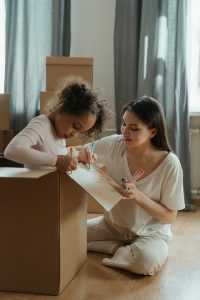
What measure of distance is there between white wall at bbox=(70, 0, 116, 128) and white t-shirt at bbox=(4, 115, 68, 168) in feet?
5.05

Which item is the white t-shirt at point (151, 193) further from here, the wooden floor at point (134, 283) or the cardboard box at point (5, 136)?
the cardboard box at point (5, 136)

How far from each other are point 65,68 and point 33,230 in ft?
5.08

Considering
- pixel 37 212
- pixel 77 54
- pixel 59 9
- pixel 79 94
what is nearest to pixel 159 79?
pixel 77 54

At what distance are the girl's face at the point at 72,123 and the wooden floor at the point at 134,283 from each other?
0.51 m

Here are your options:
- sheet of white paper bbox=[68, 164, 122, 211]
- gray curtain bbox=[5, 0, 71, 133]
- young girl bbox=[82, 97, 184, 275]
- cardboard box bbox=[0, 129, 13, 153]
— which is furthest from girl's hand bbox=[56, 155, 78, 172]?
gray curtain bbox=[5, 0, 71, 133]

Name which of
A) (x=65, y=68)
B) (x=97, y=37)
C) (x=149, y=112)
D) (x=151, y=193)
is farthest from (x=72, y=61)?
(x=151, y=193)

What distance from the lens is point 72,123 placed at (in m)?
1.64

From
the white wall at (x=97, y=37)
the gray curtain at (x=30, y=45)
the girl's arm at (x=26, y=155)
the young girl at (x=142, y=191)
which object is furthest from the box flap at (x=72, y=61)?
the girl's arm at (x=26, y=155)

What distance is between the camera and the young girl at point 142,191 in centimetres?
175

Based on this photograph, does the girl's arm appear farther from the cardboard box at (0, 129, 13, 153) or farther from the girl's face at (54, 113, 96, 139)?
the cardboard box at (0, 129, 13, 153)

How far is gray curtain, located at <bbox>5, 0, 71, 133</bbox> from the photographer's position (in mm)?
3166

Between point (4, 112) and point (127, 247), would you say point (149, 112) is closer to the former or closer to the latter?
point (127, 247)

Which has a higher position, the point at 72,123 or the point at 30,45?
the point at 30,45

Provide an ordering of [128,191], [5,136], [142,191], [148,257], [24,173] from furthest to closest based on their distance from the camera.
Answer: [5,136] < [142,191] < [148,257] < [128,191] < [24,173]
